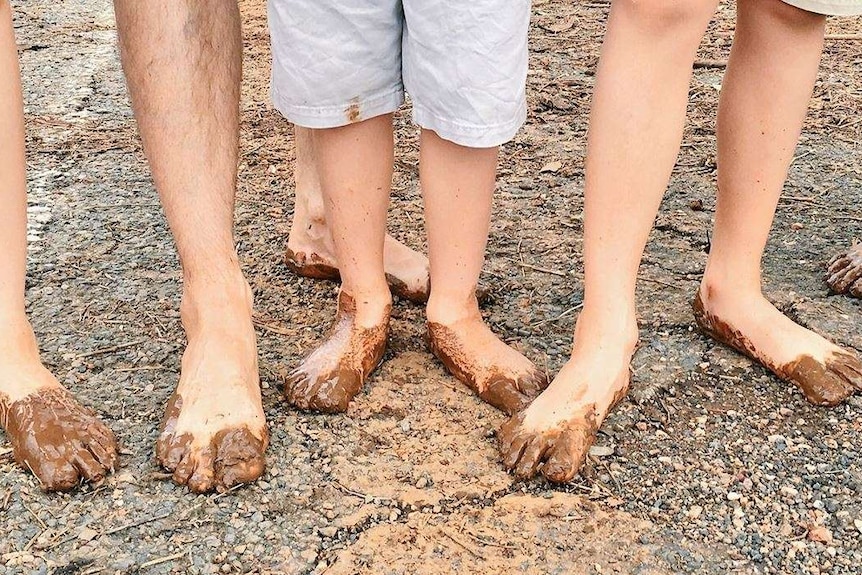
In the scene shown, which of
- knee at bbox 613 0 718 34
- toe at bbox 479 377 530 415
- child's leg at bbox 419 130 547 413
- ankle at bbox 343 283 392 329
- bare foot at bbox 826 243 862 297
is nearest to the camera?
knee at bbox 613 0 718 34

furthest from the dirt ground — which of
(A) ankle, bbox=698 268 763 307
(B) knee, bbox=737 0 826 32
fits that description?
(B) knee, bbox=737 0 826 32

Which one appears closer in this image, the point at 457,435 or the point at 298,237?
the point at 457,435

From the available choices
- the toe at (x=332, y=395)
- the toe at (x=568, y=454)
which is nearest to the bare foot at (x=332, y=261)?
the toe at (x=332, y=395)

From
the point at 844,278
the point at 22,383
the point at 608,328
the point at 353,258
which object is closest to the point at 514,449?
the point at 608,328

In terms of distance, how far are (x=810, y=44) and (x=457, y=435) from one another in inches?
40.3

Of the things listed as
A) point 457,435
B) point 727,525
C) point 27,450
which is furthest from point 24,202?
point 727,525

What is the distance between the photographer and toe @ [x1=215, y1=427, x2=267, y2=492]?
1.81m

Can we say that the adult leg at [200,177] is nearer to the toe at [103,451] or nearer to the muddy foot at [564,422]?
the toe at [103,451]

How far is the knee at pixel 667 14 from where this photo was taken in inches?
65.8

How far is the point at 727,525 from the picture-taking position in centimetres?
174

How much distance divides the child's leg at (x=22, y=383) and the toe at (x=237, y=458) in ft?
0.69

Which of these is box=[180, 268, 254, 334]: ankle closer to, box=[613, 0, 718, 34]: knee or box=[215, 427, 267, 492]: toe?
box=[215, 427, 267, 492]: toe

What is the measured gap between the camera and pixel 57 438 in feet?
6.06

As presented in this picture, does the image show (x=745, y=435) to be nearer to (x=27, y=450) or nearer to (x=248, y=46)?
(x=27, y=450)
